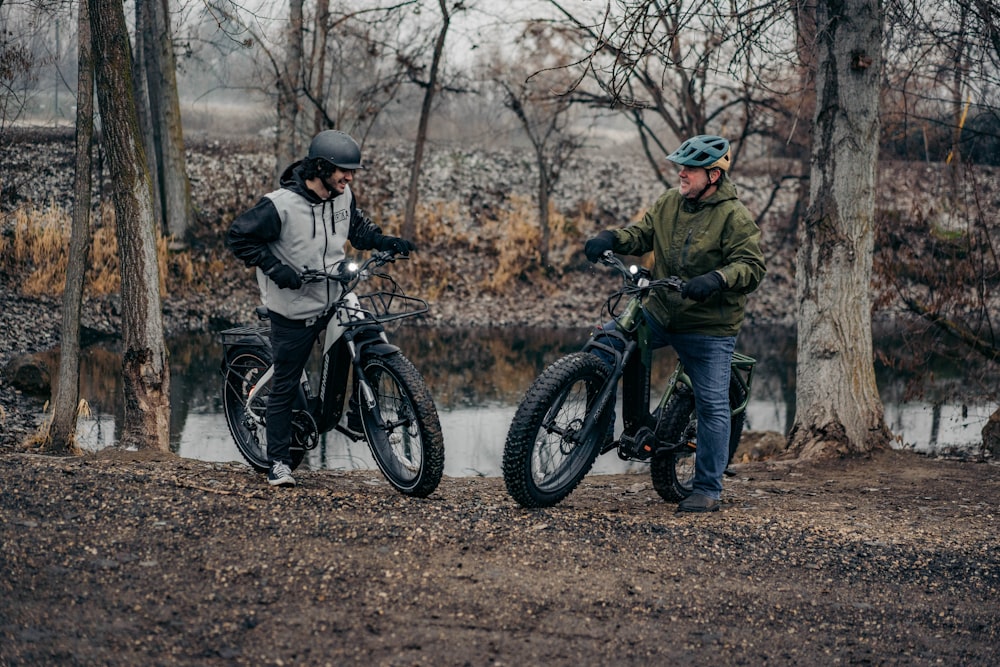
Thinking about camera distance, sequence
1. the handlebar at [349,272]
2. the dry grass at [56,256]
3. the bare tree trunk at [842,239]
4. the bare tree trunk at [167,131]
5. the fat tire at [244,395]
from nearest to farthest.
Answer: the handlebar at [349,272] < the fat tire at [244,395] < the bare tree trunk at [842,239] < the dry grass at [56,256] < the bare tree trunk at [167,131]

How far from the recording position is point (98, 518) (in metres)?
4.87

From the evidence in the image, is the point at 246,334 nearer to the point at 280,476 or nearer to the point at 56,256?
the point at 280,476

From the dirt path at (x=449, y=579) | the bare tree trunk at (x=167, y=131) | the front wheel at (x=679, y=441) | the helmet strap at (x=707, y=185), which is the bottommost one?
the dirt path at (x=449, y=579)

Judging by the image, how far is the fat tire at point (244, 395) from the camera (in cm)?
647

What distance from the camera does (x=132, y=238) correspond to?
316 inches

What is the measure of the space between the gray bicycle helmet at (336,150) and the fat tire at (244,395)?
5.13 feet

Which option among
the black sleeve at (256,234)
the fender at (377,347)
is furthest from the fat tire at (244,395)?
the black sleeve at (256,234)

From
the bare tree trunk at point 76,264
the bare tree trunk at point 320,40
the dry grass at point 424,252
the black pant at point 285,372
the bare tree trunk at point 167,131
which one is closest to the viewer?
the black pant at point 285,372

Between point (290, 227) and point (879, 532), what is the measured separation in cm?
395

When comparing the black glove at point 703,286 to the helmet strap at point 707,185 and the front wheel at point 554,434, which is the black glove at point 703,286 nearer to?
the helmet strap at point 707,185

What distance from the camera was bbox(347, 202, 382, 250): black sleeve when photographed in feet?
19.4

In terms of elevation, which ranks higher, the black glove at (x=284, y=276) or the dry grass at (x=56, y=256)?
the dry grass at (x=56, y=256)

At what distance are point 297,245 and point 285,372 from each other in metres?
0.80

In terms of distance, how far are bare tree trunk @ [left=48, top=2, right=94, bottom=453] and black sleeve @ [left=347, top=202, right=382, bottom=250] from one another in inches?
161
